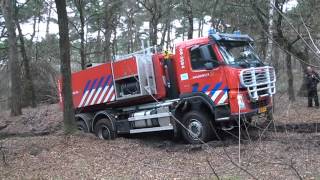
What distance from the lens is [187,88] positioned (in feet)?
41.2

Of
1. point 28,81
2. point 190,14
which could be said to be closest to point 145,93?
point 190,14

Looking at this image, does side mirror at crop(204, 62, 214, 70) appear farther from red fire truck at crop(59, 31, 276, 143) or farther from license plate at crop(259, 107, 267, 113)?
license plate at crop(259, 107, 267, 113)

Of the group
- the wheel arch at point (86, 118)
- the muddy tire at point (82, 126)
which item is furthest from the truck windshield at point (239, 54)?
the muddy tire at point (82, 126)

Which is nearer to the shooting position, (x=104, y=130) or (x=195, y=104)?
(x=195, y=104)

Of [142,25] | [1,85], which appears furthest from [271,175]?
[142,25]

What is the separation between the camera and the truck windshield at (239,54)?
1192 cm

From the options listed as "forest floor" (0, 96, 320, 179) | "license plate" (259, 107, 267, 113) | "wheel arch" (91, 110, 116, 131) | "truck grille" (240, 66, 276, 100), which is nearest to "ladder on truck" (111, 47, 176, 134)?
"forest floor" (0, 96, 320, 179)

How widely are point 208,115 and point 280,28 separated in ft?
26.8

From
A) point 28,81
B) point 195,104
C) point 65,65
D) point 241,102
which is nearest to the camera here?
point 241,102

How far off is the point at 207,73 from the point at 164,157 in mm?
2610

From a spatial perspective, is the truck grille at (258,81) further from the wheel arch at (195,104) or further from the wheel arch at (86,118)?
the wheel arch at (86,118)

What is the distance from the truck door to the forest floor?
4.16ft

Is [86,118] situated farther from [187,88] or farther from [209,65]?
[209,65]

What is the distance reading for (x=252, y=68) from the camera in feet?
38.7
